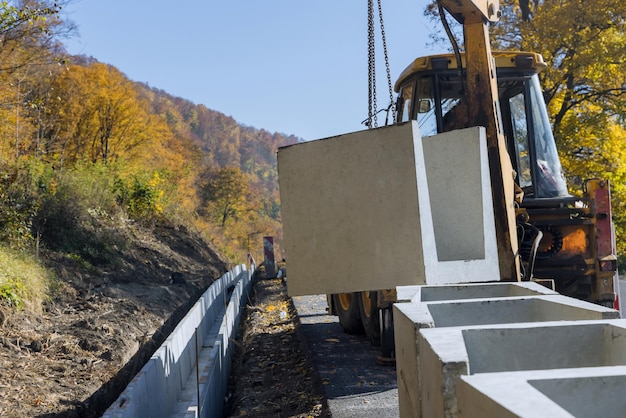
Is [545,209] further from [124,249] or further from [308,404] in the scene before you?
[124,249]

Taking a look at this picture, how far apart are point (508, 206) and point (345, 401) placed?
2.56 meters

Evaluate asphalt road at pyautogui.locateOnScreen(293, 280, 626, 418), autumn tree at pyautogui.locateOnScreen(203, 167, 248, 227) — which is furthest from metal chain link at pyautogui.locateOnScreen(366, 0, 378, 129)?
autumn tree at pyautogui.locateOnScreen(203, 167, 248, 227)

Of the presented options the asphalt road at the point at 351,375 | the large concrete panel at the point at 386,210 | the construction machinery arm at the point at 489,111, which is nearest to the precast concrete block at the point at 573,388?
the large concrete panel at the point at 386,210

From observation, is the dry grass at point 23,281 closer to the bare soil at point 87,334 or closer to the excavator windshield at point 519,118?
the bare soil at point 87,334

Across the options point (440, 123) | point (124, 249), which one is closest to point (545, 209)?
point (440, 123)

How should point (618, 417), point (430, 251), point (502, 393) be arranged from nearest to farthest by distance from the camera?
point (502, 393)
point (618, 417)
point (430, 251)

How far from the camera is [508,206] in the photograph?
6676mm

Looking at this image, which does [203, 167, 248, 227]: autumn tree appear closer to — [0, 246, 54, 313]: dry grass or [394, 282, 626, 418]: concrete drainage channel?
[0, 246, 54, 313]: dry grass

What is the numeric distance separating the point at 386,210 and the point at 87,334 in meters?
5.67

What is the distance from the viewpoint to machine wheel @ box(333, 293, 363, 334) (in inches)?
398

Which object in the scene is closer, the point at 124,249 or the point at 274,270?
the point at 124,249

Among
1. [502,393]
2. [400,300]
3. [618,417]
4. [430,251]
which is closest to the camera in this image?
[502,393]

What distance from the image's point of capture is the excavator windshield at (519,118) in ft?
26.8

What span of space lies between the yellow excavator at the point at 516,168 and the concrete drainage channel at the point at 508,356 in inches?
85.6
